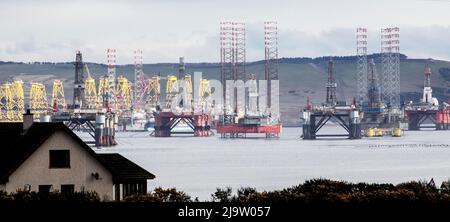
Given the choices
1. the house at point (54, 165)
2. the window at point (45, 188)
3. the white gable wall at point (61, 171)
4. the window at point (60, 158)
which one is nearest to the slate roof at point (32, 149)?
the house at point (54, 165)

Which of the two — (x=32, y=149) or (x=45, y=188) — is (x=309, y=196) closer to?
(x=45, y=188)

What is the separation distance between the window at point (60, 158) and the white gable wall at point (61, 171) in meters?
0.09

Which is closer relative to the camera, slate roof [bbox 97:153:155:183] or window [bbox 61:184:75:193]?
window [bbox 61:184:75:193]

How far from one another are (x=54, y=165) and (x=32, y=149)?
0.69m

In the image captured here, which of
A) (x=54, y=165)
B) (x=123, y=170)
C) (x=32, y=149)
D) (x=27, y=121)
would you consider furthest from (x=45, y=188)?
(x=123, y=170)

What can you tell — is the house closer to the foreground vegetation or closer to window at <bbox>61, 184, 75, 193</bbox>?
window at <bbox>61, 184, 75, 193</bbox>

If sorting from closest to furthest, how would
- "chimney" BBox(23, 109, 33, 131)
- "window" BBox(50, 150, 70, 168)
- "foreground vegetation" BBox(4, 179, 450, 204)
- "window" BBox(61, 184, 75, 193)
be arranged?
"foreground vegetation" BBox(4, 179, 450, 204)
"window" BBox(50, 150, 70, 168)
"window" BBox(61, 184, 75, 193)
"chimney" BBox(23, 109, 33, 131)

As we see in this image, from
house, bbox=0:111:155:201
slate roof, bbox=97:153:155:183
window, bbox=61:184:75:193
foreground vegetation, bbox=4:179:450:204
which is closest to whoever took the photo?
foreground vegetation, bbox=4:179:450:204

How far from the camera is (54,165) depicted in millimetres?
29578

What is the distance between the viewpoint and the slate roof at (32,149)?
2947cm

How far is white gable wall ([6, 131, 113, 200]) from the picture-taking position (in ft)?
96.6

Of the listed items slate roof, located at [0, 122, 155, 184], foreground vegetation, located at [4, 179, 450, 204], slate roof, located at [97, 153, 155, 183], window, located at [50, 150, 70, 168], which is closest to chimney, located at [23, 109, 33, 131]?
slate roof, located at [0, 122, 155, 184]

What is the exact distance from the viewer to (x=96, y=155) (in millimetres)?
30266
